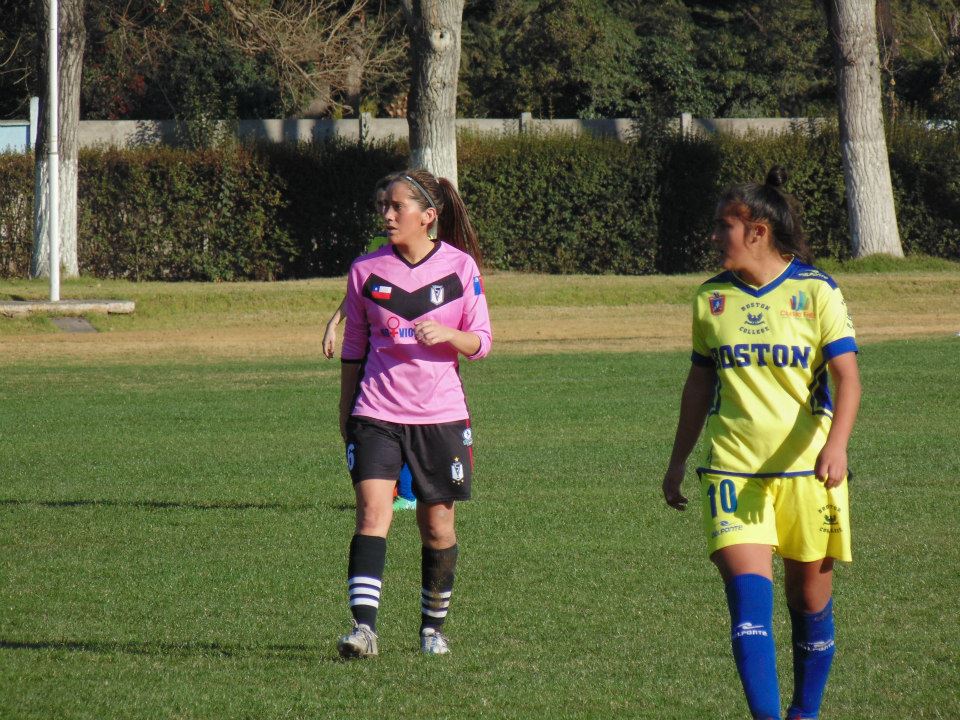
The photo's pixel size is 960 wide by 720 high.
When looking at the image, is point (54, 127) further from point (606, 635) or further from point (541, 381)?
point (606, 635)

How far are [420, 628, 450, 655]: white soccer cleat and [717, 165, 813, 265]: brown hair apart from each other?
87.1 inches

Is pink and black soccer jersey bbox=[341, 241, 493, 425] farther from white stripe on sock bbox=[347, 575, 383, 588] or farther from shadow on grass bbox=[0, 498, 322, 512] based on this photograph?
shadow on grass bbox=[0, 498, 322, 512]

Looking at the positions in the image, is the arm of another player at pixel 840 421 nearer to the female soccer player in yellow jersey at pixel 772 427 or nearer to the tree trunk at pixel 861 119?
the female soccer player in yellow jersey at pixel 772 427

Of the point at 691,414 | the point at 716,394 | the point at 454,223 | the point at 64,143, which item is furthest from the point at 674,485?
the point at 64,143

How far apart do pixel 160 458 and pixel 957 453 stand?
21.8 feet

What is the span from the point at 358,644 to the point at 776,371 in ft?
6.58

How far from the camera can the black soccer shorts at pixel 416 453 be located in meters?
5.68

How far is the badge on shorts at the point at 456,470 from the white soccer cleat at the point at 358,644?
0.70m

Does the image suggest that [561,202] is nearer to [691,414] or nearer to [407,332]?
[407,332]

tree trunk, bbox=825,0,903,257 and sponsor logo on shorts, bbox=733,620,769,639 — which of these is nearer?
sponsor logo on shorts, bbox=733,620,769,639

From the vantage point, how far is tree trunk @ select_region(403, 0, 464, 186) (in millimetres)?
27750

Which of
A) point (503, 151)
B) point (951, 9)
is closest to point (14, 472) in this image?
point (503, 151)

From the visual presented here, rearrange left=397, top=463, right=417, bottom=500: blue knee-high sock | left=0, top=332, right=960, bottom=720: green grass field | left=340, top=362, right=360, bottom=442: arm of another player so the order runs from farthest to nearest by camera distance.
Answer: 1. left=397, top=463, right=417, bottom=500: blue knee-high sock
2. left=340, top=362, right=360, bottom=442: arm of another player
3. left=0, top=332, right=960, bottom=720: green grass field

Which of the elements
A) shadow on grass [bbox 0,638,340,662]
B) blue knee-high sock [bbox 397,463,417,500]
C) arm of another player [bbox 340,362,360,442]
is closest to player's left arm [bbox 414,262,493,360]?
arm of another player [bbox 340,362,360,442]
